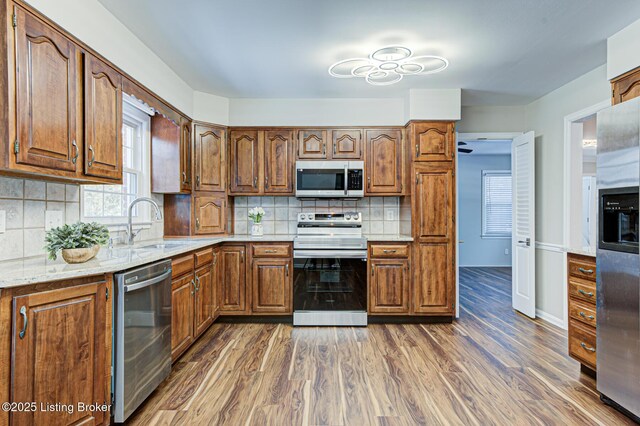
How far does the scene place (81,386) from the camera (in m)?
1.70

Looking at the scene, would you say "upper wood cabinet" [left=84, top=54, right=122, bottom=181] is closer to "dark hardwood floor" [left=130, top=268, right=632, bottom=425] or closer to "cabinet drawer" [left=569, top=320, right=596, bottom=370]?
"dark hardwood floor" [left=130, top=268, right=632, bottom=425]

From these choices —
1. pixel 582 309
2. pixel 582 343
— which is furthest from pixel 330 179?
pixel 582 343

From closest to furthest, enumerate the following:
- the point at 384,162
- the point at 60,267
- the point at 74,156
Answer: the point at 60,267 < the point at 74,156 < the point at 384,162

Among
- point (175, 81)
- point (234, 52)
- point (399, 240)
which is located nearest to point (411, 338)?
point (399, 240)

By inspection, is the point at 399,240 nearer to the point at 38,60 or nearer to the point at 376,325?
the point at 376,325

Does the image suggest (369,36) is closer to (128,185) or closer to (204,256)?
(204,256)

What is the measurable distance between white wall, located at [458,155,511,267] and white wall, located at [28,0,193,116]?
606cm

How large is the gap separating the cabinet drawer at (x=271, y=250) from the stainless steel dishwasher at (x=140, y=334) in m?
1.35

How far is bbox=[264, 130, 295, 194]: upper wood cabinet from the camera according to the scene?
4.05 m

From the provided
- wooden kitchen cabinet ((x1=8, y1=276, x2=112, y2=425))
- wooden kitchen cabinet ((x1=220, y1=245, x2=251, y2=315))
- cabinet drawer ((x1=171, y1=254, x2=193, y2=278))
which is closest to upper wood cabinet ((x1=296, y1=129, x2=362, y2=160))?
wooden kitchen cabinet ((x1=220, y1=245, x2=251, y2=315))

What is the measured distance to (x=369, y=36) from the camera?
103 inches

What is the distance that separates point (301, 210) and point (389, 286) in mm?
1389

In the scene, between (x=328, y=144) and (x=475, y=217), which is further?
(x=475, y=217)

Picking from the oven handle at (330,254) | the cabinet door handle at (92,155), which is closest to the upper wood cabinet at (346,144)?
the oven handle at (330,254)
